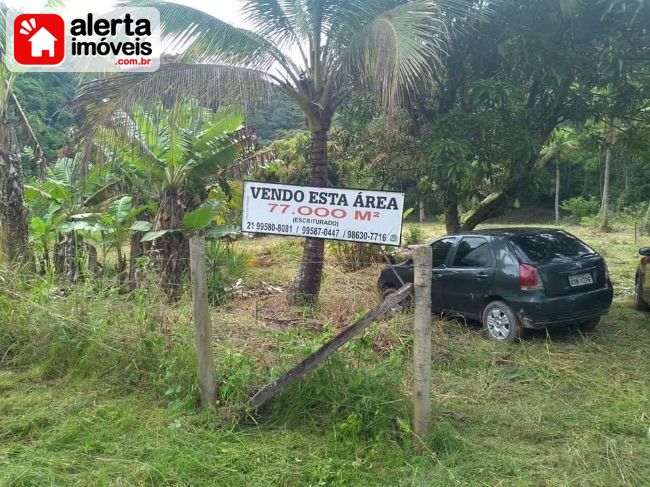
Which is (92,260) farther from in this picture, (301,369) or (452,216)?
(452,216)

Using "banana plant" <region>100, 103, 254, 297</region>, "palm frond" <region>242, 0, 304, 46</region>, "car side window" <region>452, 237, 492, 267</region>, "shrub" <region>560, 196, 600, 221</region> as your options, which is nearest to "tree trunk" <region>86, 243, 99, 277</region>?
"banana plant" <region>100, 103, 254, 297</region>

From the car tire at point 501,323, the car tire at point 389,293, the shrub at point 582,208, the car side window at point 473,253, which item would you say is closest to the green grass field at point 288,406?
the car tire at point 501,323

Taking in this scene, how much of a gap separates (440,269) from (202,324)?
4076mm

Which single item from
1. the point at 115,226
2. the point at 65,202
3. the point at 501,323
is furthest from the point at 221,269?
the point at 501,323

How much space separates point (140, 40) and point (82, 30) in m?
0.90

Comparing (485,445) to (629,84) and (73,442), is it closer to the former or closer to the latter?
(73,442)

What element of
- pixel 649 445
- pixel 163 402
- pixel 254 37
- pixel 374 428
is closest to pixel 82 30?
pixel 254 37

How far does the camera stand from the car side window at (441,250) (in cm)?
747

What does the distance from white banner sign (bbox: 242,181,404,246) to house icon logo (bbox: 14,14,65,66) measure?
5.27m

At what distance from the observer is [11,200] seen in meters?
8.68

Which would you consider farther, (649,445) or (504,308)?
(504,308)

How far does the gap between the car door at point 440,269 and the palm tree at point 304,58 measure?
1.70m

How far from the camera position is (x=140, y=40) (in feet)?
22.2

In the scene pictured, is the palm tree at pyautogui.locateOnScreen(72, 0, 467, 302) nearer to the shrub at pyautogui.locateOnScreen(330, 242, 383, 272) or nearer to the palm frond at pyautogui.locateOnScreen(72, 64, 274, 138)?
the palm frond at pyautogui.locateOnScreen(72, 64, 274, 138)
